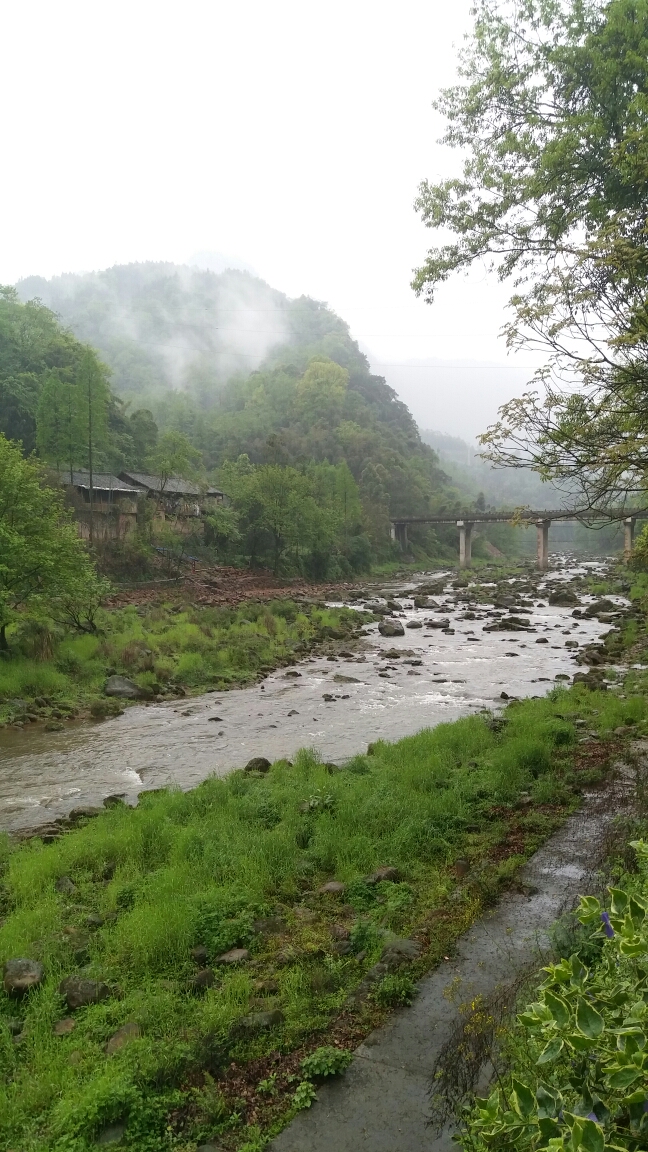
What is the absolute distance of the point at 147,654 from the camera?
21.1 metres

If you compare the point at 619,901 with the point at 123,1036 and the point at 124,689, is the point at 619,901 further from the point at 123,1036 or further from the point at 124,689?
the point at 124,689

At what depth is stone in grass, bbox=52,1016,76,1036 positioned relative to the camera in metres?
5.15

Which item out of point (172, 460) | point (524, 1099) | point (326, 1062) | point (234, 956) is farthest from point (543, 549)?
point (524, 1099)

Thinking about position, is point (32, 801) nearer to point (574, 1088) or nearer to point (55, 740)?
point (55, 740)

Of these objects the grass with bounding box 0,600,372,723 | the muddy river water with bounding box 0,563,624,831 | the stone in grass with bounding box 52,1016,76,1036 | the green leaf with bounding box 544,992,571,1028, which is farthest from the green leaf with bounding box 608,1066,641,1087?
the grass with bounding box 0,600,372,723

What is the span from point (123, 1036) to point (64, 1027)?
1.99 feet

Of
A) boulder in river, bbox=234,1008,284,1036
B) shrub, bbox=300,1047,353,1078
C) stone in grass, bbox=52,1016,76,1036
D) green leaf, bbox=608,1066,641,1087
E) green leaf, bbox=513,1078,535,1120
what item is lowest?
stone in grass, bbox=52,1016,76,1036

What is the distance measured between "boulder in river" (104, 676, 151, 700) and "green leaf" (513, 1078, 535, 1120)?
679 inches

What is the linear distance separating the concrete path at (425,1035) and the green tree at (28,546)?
15.5m

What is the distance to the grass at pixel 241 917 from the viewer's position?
4.42 metres

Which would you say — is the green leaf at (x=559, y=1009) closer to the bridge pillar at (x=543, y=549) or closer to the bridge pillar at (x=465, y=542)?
the bridge pillar at (x=543, y=549)

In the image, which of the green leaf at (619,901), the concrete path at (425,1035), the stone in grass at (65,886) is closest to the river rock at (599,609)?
the concrete path at (425,1035)

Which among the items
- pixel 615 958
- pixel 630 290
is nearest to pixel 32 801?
pixel 615 958

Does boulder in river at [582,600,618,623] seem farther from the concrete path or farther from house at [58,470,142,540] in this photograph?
the concrete path
